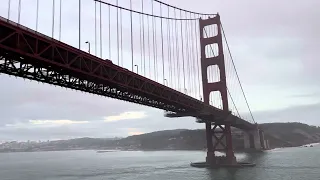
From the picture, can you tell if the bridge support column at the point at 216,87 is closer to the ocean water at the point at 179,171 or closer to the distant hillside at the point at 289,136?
the ocean water at the point at 179,171

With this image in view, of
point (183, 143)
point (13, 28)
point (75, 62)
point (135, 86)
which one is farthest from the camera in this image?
point (183, 143)

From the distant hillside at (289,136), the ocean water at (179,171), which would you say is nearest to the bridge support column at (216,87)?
the ocean water at (179,171)

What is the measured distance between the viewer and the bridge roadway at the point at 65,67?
19141 mm

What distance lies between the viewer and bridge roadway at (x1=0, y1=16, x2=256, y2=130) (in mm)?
19141

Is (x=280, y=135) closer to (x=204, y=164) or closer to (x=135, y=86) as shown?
(x=204, y=164)

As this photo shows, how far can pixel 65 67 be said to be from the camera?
2259cm

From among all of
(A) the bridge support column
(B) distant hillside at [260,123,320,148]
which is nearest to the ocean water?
(A) the bridge support column

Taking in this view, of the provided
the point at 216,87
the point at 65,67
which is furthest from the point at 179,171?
the point at 65,67

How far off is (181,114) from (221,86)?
10.6 meters

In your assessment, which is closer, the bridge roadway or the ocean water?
the bridge roadway

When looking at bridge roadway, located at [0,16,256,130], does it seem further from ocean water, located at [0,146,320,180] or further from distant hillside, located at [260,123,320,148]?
distant hillside, located at [260,123,320,148]

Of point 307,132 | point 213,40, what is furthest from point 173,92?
point 307,132

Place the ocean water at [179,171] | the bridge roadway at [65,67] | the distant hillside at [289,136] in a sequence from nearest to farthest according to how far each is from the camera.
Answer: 1. the bridge roadway at [65,67]
2. the ocean water at [179,171]
3. the distant hillside at [289,136]

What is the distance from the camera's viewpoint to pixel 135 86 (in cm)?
3269
